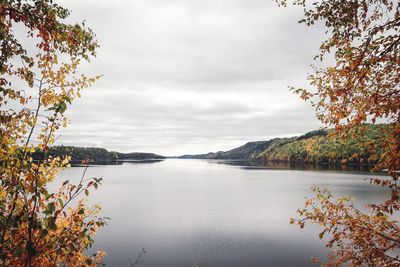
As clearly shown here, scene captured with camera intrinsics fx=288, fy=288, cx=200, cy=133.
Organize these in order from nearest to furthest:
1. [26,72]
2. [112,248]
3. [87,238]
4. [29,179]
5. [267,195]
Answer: [29,179]
[87,238]
[26,72]
[112,248]
[267,195]

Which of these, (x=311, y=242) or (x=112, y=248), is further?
(x=311, y=242)

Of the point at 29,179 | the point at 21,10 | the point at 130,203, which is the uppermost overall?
the point at 21,10

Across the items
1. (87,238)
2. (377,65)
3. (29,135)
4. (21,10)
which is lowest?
(87,238)

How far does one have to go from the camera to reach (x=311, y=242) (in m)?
29.6

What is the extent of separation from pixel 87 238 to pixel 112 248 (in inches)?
977

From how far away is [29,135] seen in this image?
16.3 feet

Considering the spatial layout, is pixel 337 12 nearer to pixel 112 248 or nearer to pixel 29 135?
pixel 29 135

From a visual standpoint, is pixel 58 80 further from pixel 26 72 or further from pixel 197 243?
pixel 197 243

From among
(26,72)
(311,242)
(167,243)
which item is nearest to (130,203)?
(167,243)

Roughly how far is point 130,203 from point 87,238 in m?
52.4

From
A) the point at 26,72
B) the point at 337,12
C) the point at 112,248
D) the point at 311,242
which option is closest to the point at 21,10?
the point at 26,72

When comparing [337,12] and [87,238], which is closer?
[87,238]

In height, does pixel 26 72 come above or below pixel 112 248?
above

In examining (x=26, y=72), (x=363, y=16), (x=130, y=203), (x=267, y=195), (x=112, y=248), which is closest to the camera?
(x=26, y=72)
